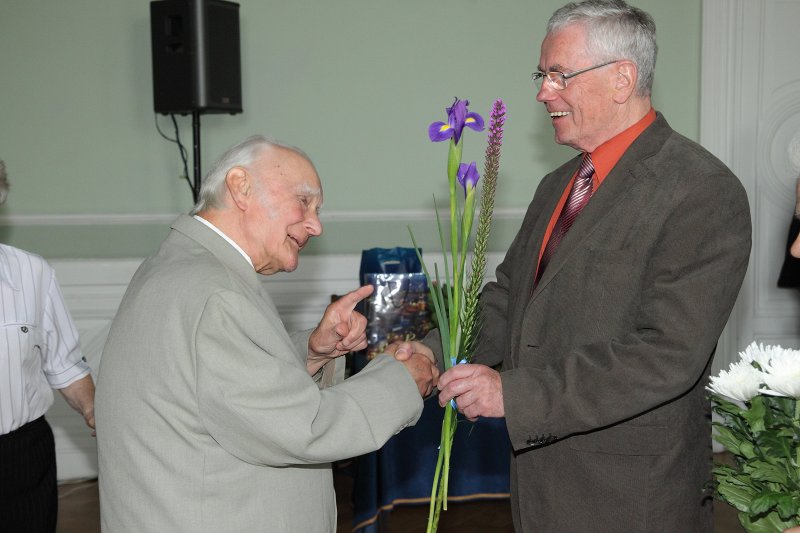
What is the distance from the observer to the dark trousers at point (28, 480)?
2.31m

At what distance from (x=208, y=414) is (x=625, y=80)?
1.16m

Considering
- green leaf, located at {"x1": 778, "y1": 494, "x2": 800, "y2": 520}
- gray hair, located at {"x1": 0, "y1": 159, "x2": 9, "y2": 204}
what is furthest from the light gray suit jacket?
gray hair, located at {"x1": 0, "y1": 159, "x2": 9, "y2": 204}

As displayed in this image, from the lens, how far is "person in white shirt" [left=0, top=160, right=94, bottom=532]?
7.64 ft

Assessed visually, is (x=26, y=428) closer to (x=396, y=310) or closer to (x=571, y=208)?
(x=396, y=310)

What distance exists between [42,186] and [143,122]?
0.63 meters

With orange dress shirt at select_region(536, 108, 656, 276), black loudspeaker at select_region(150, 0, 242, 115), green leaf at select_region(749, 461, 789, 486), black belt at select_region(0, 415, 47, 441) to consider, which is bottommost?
black belt at select_region(0, 415, 47, 441)

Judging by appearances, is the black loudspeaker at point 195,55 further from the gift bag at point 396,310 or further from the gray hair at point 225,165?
the gray hair at point 225,165

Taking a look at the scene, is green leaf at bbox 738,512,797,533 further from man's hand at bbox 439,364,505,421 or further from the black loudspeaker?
the black loudspeaker

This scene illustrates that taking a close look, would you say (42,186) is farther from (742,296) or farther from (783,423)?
(783,423)

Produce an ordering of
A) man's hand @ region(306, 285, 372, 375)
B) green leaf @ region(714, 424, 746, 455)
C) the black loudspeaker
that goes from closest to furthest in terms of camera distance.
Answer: green leaf @ region(714, 424, 746, 455)
man's hand @ region(306, 285, 372, 375)
the black loudspeaker

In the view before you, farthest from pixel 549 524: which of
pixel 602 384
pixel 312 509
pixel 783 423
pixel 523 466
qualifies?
pixel 783 423

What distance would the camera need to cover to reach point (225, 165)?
183 centimetres

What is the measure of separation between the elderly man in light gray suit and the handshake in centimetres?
13

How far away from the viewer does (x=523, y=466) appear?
79.7 inches
